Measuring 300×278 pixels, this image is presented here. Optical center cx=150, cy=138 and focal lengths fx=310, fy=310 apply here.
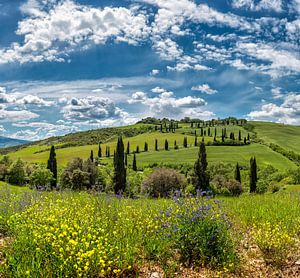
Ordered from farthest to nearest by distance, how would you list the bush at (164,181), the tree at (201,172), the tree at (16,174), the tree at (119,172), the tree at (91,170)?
the tree at (201,172) → the tree at (91,170) → the tree at (16,174) → the tree at (119,172) → the bush at (164,181)

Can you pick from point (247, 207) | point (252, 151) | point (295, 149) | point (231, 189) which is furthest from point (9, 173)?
point (295, 149)

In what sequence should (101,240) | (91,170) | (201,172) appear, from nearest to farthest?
(101,240), (91,170), (201,172)

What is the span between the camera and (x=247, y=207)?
10258 millimetres

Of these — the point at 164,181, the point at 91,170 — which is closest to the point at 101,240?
the point at 164,181

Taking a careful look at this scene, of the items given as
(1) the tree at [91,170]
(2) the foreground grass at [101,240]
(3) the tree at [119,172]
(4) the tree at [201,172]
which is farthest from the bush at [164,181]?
(2) the foreground grass at [101,240]

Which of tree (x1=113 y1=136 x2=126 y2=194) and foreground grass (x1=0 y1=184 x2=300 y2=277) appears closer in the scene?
foreground grass (x1=0 y1=184 x2=300 y2=277)

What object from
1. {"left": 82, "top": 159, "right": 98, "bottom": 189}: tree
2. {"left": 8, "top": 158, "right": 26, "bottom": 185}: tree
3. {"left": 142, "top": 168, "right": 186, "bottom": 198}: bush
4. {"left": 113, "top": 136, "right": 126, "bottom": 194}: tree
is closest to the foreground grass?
{"left": 142, "top": 168, "right": 186, "bottom": 198}: bush

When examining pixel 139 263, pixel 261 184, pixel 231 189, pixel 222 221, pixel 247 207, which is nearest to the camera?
pixel 139 263

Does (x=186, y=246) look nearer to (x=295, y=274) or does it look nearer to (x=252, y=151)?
(x=295, y=274)

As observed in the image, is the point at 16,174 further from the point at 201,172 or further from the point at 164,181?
the point at 201,172

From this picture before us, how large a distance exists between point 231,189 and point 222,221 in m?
77.6

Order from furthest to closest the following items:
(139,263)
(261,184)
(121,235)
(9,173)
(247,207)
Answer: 1. (261,184)
2. (9,173)
3. (247,207)
4. (121,235)
5. (139,263)

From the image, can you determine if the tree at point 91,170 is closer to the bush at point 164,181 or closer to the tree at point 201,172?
the bush at point 164,181

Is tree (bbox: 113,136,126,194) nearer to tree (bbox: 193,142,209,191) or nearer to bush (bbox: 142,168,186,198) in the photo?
bush (bbox: 142,168,186,198)
